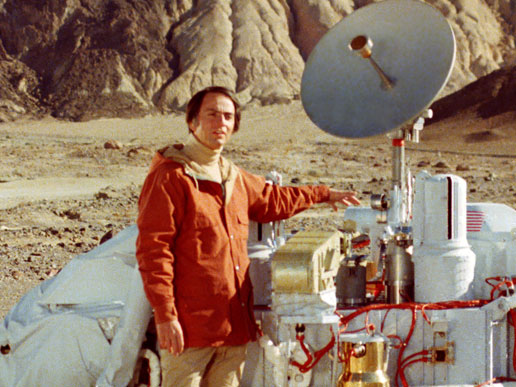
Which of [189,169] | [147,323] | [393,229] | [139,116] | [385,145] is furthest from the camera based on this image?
[139,116]

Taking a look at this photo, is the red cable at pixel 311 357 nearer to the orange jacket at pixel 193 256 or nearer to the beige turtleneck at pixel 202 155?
the orange jacket at pixel 193 256

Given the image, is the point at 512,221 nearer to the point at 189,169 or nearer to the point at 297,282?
the point at 297,282

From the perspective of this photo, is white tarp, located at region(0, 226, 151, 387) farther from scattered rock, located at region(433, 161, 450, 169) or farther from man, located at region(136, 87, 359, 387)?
scattered rock, located at region(433, 161, 450, 169)

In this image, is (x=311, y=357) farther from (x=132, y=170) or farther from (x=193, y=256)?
(x=132, y=170)

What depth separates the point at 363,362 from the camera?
3.65 m

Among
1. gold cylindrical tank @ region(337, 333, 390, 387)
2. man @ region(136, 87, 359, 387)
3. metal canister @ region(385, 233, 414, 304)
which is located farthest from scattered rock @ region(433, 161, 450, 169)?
man @ region(136, 87, 359, 387)

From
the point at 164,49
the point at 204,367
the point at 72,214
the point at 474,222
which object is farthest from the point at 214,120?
the point at 164,49

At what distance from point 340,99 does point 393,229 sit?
0.70 meters

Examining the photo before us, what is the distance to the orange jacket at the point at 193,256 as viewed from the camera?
328cm

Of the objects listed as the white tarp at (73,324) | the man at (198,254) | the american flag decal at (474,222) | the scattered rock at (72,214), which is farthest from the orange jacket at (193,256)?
the scattered rock at (72,214)

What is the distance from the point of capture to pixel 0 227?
12570 millimetres

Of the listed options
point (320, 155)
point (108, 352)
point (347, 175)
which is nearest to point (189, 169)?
point (108, 352)

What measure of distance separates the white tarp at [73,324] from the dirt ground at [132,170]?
2460 mm

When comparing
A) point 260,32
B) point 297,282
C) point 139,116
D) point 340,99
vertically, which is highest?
point 260,32
